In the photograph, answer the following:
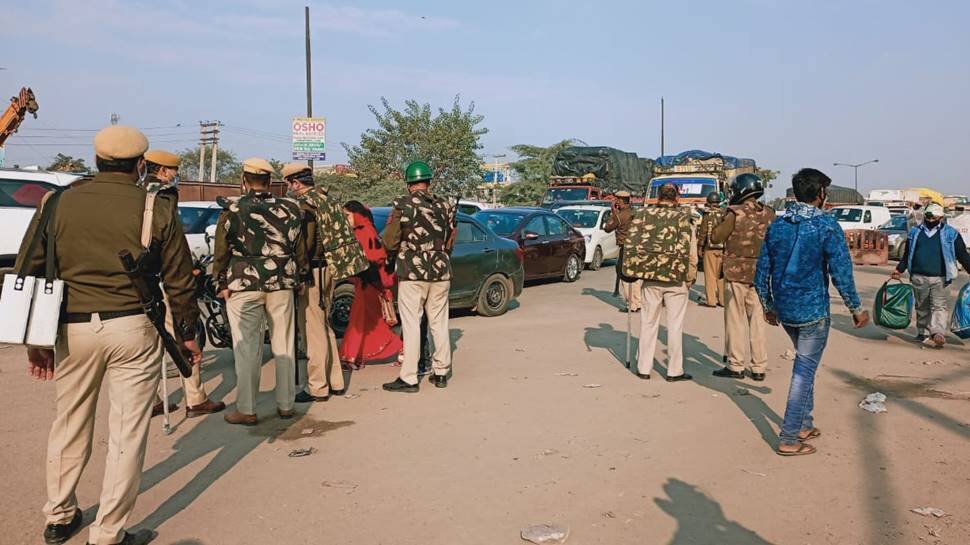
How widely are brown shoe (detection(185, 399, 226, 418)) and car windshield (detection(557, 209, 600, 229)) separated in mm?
14130

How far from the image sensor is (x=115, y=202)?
3594mm

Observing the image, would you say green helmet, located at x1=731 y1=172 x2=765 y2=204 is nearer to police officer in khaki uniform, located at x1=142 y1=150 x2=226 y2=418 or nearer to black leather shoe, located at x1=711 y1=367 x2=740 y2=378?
black leather shoe, located at x1=711 y1=367 x2=740 y2=378

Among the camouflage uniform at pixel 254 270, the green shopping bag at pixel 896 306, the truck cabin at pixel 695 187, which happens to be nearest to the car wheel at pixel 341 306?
the camouflage uniform at pixel 254 270

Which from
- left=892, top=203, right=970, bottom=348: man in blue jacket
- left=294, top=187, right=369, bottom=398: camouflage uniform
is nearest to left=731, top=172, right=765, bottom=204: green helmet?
left=892, top=203, right=970, bottom=348: man in blue jacket

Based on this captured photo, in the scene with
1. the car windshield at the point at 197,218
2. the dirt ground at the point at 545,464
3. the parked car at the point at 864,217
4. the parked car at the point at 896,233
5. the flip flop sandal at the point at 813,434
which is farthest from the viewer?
the parked car at the point at 864,217

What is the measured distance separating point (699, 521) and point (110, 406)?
3071 mm

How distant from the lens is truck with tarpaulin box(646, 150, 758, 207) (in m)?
22.3

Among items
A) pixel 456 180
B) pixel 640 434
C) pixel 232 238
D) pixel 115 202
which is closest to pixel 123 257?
pixel 115 202

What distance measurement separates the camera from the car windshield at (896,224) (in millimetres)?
24578

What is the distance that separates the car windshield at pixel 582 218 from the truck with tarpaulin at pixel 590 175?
233 inches

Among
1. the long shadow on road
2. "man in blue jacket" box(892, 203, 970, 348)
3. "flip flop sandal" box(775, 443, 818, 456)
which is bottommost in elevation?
the long shadow on road

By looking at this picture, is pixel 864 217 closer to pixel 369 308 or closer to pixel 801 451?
pixel 369 308

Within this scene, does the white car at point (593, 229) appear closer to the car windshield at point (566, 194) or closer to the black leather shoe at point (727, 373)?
the car windshield at point (566, 194)

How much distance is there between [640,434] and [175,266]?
3.52 meters
